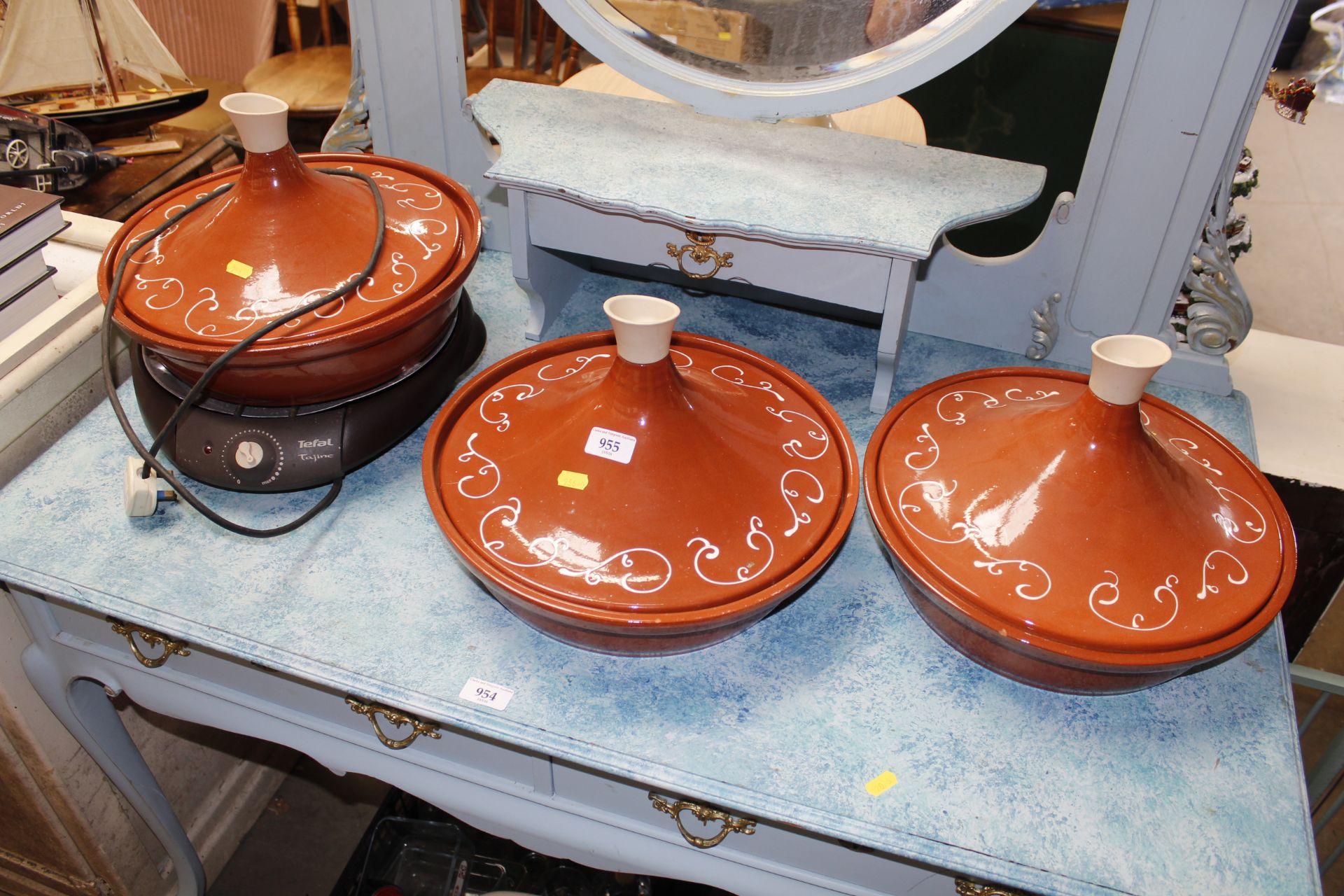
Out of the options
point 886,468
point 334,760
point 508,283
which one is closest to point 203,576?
point 334,760

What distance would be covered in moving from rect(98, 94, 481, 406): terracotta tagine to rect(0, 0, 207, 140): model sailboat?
1.03m

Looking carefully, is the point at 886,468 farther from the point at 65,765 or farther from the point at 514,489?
the point at 65,765

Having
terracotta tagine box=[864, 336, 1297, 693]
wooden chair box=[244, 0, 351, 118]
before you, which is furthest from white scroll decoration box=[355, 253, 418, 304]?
wooden chair box=[244, 0, 351, 118]

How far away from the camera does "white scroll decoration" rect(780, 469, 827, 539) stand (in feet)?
2.77

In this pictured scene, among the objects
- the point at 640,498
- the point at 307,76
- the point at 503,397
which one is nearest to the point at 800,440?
the point at 640,498

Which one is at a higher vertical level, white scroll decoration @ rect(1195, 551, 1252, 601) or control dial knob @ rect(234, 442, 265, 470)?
white scroll decoration @ rect(1195, 551, 1252, 601)

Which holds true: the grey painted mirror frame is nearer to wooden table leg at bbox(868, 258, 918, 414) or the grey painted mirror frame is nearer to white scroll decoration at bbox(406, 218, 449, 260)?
wooden table leg at bbox(868, 258, 918, 414)

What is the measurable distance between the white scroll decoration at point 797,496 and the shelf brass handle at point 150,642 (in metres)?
0.61

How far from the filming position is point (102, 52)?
Answer: 1.86 metres

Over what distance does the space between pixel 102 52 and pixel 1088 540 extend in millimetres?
1889

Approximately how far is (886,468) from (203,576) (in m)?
0.63

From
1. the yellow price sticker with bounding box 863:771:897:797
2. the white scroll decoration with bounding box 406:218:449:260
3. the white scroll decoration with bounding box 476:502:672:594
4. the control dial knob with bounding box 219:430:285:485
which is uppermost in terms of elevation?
the white scroll decoration with bounding box 406:218:449:260

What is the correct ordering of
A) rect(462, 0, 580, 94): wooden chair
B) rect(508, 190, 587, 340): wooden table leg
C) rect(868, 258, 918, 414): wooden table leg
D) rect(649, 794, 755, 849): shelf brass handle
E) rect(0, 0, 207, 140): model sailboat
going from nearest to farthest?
rect(649, 794, 755, 849): shelf brass handle < rect(868, 258, 918, 414): wooden table leg < rect(508, 190, 587, 340): wooden table leg < rect(0, 0, 207, 140): model sailboat < rect(462, 0, 580, 94): wooden chair

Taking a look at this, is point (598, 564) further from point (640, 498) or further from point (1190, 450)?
point (1190, 450)
